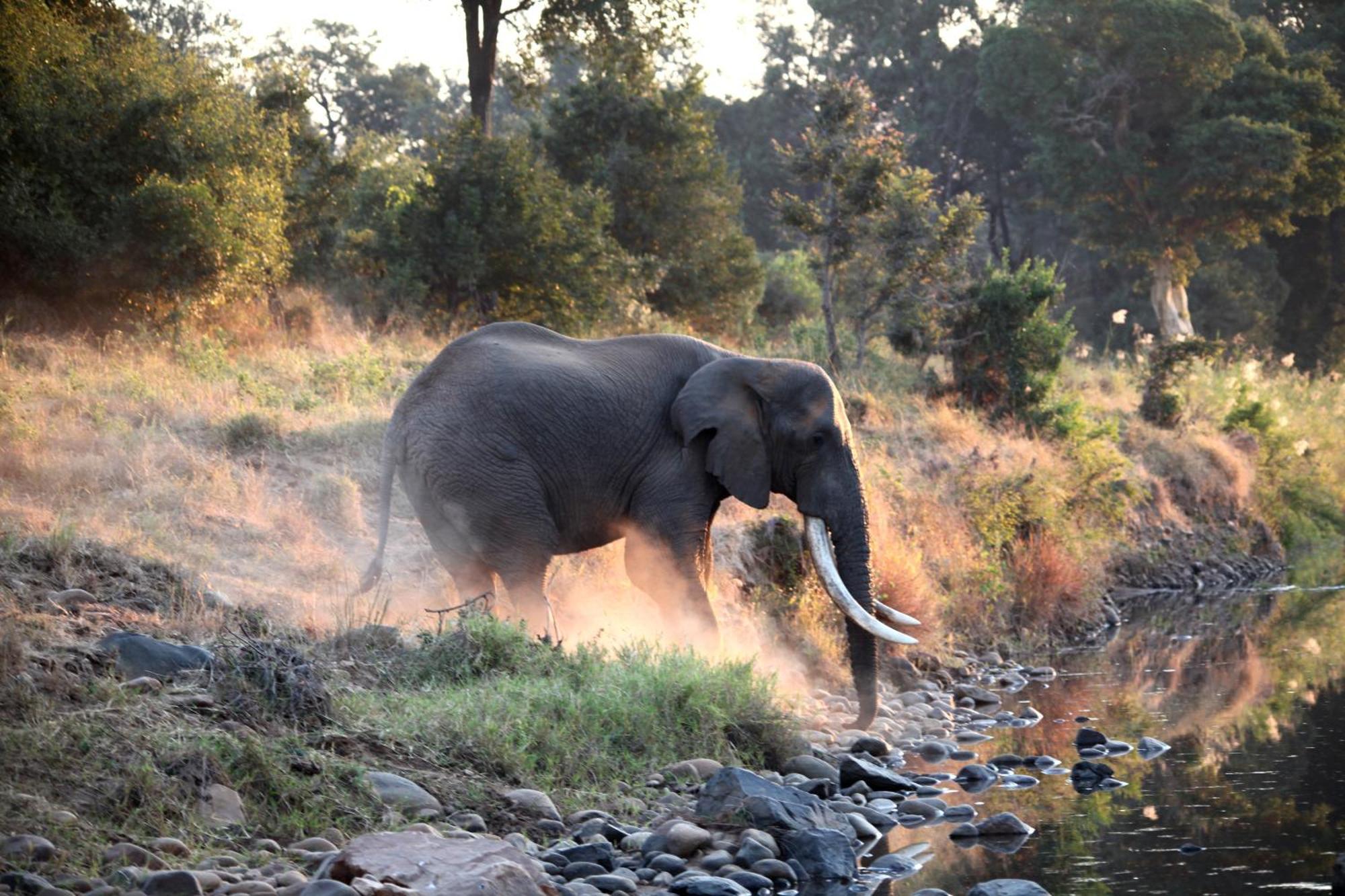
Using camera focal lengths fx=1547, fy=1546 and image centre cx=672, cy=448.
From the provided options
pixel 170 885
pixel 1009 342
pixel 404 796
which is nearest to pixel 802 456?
pixel 404 796

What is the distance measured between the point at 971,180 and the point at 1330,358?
13.8m

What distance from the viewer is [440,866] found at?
5953 millimetres

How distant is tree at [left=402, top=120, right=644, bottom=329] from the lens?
69.3 ft

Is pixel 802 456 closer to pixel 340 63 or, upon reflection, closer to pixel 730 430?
pixel 730 430

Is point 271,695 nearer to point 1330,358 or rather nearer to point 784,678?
point 784,678

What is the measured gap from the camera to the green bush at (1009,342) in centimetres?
2202

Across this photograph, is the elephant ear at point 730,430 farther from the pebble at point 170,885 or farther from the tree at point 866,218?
Answer: the tree at point 866,218

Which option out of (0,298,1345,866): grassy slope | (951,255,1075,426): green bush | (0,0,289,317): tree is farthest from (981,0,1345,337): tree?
(0,0,289,317): tree

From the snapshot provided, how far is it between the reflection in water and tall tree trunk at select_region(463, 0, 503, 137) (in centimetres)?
1543

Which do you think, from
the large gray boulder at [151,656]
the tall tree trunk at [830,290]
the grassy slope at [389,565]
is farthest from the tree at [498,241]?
the large gray boulder at [151,656]

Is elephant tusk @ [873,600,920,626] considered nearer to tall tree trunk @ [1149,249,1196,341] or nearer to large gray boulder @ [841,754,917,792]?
large gray boulder @ [841,754,917,792]

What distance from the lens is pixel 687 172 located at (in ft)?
86.8

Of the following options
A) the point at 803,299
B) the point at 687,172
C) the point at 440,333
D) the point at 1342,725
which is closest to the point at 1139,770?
the point at 1342,725

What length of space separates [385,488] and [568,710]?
2830 millimetres
